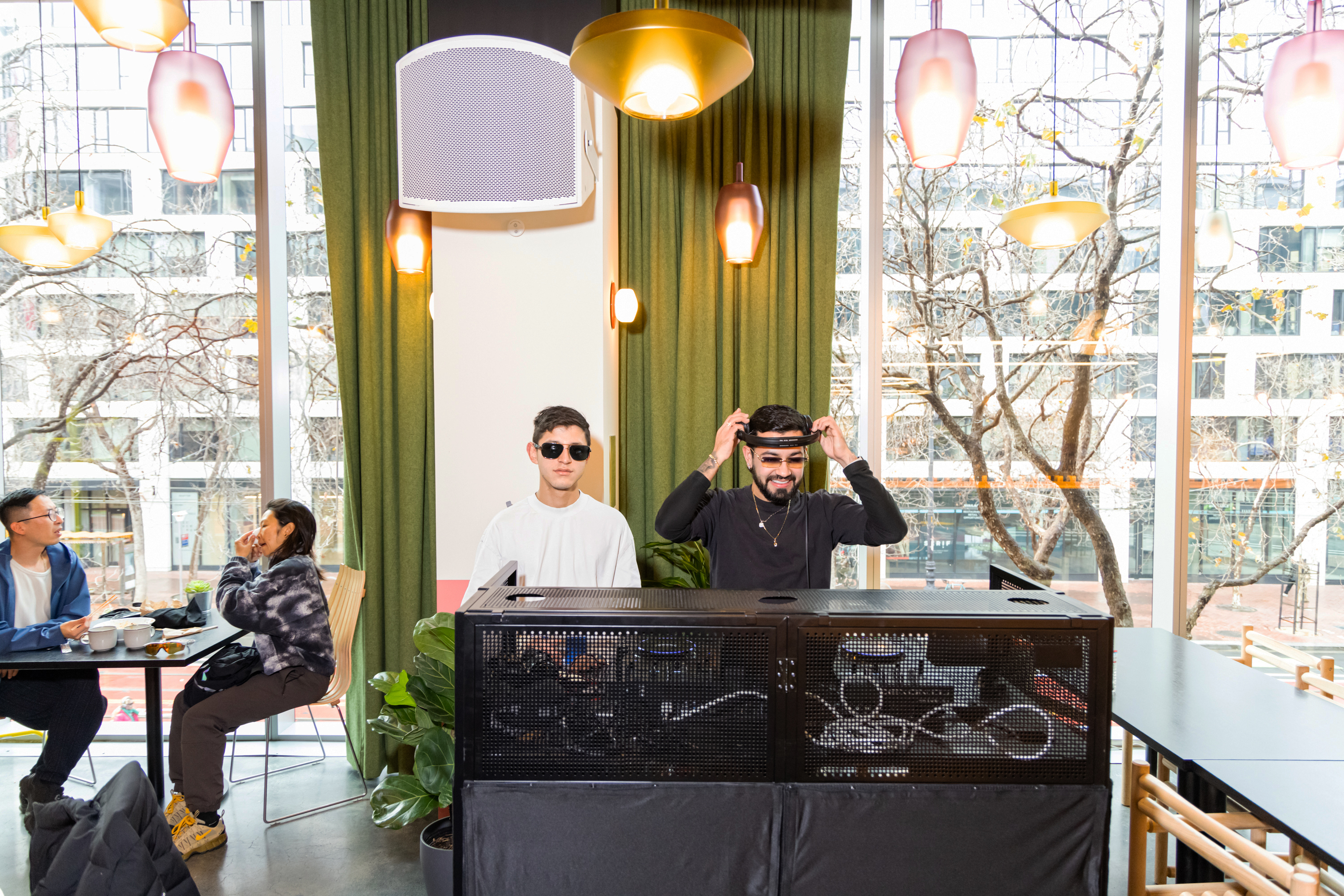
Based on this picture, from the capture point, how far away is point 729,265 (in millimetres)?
3479

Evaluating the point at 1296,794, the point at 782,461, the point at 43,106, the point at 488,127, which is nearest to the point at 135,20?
the point at 488,127

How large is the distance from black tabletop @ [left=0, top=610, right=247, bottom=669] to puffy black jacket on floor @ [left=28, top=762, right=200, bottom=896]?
1.22 m

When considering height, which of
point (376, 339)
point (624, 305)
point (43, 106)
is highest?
point (43, 106)

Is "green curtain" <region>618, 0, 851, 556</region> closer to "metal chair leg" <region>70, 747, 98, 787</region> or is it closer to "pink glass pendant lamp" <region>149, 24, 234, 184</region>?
"pink glass pendant lamp" <region>149, 24, 234, 184</region>

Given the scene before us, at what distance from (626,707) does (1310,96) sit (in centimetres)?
233

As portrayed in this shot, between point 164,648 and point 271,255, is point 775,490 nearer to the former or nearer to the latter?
point 164,648

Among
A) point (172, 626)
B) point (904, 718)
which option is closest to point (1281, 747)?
point (904, 718)

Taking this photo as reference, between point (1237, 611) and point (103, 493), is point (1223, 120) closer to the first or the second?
point (1237, 611)

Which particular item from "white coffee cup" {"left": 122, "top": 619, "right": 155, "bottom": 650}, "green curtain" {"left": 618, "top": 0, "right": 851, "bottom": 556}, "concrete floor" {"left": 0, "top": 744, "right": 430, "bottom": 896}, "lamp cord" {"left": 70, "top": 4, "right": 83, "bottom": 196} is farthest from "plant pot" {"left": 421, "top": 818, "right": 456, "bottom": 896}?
"lamp cord" {"left": 70, "top": 4, "right": 83, "bottom": 196}

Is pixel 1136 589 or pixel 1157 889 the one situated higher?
pixel 1136 589

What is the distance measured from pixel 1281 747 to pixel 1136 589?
79.2 inches

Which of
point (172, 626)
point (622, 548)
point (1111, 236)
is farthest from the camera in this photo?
point (1111, 236)

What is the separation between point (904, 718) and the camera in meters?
1.06

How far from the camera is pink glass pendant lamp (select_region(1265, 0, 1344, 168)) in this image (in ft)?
6.46
